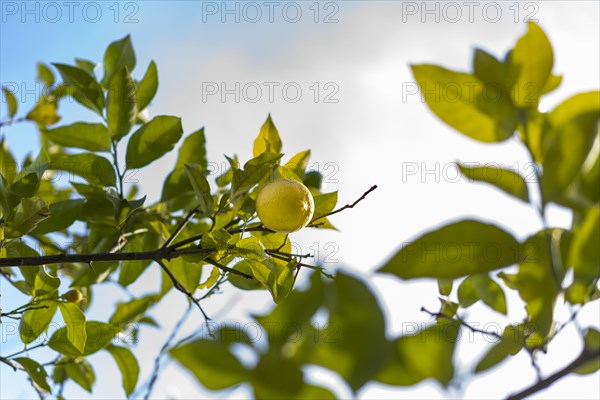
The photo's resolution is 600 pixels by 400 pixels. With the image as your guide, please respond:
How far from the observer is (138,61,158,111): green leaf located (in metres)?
1.37

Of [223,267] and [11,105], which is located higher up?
[11,105]

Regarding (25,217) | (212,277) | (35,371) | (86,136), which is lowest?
(35,371)

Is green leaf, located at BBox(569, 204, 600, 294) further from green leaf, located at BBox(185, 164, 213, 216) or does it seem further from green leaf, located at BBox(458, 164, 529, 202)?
green leaf, located at BBox(185, 164, 213, 216)

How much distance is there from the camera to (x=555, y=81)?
0.56 metres

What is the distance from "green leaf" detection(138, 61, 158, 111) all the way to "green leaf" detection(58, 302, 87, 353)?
472 mm

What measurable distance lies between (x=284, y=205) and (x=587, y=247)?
56cm

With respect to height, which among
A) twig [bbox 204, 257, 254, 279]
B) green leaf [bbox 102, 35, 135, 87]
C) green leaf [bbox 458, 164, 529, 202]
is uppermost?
green leaf [bbox 102, 35, 135, 87]

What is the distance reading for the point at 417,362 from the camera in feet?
1.34

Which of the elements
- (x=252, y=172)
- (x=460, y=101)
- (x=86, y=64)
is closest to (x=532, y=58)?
(x=460, y=101)

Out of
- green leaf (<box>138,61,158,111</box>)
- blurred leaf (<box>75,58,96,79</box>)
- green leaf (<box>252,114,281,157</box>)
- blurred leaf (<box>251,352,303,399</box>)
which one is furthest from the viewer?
blurred leaf (<box>75,58,96,79</box>)

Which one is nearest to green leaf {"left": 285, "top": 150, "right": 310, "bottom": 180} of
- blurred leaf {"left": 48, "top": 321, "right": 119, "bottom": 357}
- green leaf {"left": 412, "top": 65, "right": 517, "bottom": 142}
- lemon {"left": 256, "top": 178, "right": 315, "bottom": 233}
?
lemon {"left": 256, "top": 178, "right": 315, "bottom": 233}

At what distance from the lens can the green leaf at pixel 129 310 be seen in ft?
4.94

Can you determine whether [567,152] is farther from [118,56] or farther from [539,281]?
[118,56]

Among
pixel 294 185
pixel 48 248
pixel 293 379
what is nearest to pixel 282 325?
pixel 293 379
